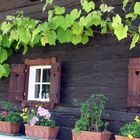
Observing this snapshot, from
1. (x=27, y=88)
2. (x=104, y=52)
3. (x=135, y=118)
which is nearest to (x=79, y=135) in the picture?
(x=135, y=118)

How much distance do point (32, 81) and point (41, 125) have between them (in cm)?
88

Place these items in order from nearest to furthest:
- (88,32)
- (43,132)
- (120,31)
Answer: (120,31)
(88,32)
(43,132)

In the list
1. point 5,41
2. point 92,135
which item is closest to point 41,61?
point 5,41

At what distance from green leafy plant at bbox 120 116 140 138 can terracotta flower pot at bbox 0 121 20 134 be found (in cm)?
181

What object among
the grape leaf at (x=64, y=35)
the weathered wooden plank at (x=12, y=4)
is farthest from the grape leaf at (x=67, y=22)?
the weathered wooden plank at (x=12, y=4)

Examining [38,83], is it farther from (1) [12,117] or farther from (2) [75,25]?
(2) [75,25]

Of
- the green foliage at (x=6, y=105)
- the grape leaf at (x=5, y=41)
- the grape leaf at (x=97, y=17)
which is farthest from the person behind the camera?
the green foliage at (x=6, y=105)

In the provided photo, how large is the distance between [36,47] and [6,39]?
0.43m

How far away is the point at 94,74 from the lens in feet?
16.1

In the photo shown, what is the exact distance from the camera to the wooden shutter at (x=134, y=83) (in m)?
4.30

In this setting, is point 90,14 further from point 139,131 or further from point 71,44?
point 139,131

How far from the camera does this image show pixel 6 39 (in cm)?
562

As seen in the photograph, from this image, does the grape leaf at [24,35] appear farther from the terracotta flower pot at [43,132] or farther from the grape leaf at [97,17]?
the terracotta flower pot at [43,132]

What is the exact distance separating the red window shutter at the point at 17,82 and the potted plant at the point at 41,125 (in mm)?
629
